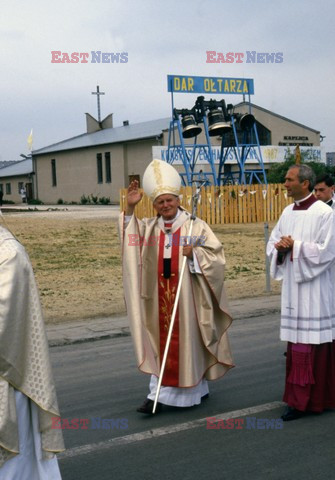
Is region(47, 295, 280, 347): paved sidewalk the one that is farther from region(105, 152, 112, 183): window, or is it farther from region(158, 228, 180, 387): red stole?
region(105, 152, 112, 183): window

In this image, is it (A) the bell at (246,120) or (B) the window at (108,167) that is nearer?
(A) the bell at (246,120)

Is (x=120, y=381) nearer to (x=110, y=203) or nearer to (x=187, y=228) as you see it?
(x=187, y=228)

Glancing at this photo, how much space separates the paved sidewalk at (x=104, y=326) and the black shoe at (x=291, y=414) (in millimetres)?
3431

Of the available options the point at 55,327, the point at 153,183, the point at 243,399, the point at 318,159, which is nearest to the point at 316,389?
the point at 243,399

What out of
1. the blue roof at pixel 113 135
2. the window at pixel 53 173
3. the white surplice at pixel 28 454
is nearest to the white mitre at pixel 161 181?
the white surplice at pixel 28 454

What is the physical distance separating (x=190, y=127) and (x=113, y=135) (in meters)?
25.4

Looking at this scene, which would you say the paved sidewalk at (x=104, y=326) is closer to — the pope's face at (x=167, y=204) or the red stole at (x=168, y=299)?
the red stole at (x=168, y=299)

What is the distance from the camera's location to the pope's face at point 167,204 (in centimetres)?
525

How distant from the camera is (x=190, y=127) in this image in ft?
80.3

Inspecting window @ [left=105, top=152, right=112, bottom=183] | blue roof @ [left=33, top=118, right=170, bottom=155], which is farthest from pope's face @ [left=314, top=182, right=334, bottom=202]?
window @ [left=105, top=152, right=112, bottom=183]

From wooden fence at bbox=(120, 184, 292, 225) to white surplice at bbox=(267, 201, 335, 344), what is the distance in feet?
65.8

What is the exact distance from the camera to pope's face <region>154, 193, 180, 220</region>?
5.25m

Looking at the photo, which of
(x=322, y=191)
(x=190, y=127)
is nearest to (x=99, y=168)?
(x=190, y=127)

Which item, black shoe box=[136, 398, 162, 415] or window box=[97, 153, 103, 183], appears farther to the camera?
window box=[97, 153, 103, 183]
